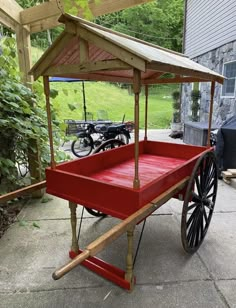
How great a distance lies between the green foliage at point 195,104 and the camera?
893 centimetres

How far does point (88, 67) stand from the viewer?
153 cm

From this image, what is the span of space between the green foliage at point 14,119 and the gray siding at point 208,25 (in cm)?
584

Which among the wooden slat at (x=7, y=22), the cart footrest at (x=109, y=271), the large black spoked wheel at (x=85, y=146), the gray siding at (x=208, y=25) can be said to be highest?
the gray siding at (x=208, y=25)

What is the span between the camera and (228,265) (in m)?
2.18

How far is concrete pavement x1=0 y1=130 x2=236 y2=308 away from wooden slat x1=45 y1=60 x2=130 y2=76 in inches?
57.5

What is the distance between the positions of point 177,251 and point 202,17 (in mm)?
8451

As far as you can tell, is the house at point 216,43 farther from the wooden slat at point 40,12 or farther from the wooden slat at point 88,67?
the wooden slat at point 88,67

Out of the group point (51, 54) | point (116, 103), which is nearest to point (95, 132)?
point (51, 54)

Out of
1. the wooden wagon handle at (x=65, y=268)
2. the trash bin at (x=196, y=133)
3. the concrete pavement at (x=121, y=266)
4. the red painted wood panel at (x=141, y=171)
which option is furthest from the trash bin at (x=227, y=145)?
the wooden wagon handle at (x=65, y=268)

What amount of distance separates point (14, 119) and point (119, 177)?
124 centimetres

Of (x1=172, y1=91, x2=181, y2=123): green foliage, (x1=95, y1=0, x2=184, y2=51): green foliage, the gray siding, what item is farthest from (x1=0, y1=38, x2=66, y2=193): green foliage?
(x1=95, y1=0, x2=184, y2=51): green foliage

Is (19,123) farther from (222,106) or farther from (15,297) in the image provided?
(222,106)

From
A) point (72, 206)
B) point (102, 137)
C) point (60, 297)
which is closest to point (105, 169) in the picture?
point (72, 206)

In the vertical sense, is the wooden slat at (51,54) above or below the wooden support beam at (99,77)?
above
